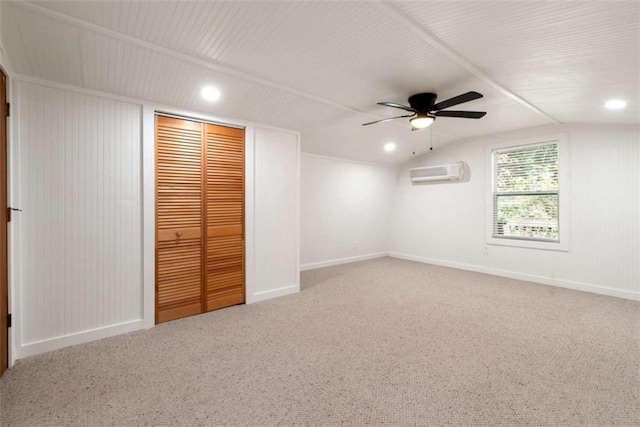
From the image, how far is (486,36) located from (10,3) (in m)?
2.87

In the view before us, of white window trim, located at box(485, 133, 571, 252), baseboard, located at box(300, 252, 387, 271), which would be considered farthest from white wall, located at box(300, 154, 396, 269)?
white window trim, located at box(485, 133, 571, 252)

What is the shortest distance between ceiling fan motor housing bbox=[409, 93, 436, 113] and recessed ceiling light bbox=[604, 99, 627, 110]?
176cm

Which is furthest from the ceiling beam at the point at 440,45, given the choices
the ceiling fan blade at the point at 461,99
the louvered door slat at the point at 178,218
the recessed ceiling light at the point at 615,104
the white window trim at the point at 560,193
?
the louvered door slat at the point at 178,218

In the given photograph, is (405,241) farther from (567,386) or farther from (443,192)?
(567,386)

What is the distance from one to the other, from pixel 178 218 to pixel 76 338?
131 centimetres

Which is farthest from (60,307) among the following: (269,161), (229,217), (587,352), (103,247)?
(587,352)

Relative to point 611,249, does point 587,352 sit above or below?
below

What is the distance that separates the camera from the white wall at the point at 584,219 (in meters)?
3.74

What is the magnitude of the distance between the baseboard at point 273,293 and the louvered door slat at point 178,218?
0.63m

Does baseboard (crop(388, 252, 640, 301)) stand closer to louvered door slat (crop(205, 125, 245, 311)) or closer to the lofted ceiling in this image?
the lofted ceiling

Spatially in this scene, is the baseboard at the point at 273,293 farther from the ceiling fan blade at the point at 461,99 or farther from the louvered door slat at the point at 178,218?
the ceiling fan blade at the point at 461,99

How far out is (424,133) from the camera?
4855 millimetres

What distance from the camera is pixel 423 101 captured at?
9.95ft

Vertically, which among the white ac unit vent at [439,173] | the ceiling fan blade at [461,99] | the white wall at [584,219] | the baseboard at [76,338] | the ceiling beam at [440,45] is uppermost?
the ceiling beam at [440,45]
